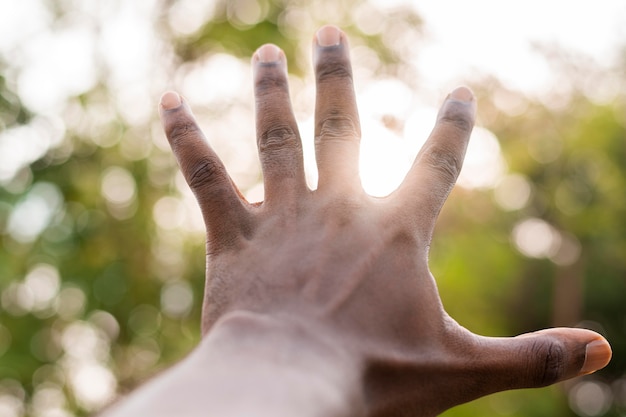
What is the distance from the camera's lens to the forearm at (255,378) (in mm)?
1277

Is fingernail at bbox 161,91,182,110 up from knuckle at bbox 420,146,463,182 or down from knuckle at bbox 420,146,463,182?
down

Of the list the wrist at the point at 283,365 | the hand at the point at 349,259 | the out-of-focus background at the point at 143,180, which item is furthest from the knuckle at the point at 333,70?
the out-of-focus background at the point at 143,180

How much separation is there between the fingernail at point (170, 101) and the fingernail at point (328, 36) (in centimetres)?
43

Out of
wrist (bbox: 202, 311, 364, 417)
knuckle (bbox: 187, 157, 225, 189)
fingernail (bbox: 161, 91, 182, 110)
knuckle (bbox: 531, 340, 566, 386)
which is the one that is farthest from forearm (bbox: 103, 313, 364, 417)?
fingernail (bbox: 161, 91, 182, 110)

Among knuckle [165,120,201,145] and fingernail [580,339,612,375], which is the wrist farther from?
fingernail [580,339,612,375]

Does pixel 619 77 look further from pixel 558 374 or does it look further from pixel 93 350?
pixel 558 374

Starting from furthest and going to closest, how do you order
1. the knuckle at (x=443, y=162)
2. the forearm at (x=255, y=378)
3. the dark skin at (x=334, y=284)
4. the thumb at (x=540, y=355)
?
the knuckle at (x=443, y=162)
the thumb at (x=540, y=355)
the dark skin at (x=334, y=284)
the forearm at (x=255, y=378)

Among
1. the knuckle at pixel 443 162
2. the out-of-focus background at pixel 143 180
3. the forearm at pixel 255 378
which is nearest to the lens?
the forearm at pixel 255 378

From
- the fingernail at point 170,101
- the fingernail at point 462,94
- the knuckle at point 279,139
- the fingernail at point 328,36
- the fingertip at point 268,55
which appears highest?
the fingernail at point 328,36

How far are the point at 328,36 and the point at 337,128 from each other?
0.32m

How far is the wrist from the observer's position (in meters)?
1.32

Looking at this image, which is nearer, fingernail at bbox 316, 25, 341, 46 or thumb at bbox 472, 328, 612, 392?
thumb at bbox 472, 328, 612, 392

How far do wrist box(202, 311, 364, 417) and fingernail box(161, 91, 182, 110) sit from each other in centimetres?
68

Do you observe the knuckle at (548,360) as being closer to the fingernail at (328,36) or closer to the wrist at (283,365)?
the wrist at (283,365)
